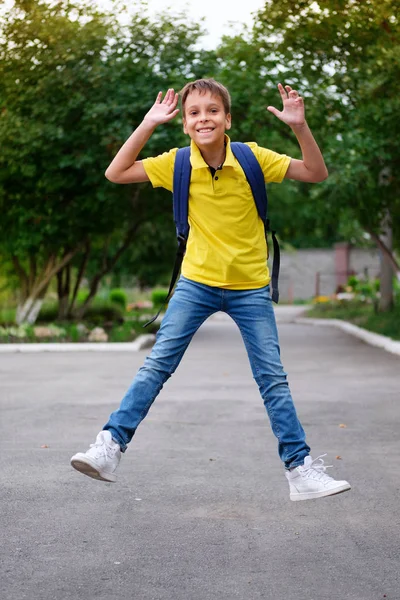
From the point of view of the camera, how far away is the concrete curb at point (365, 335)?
17325mm

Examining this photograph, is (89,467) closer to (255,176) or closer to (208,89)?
(255,176)

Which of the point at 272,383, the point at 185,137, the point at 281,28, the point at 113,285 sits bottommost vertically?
the point at 113,285

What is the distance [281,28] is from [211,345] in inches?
235

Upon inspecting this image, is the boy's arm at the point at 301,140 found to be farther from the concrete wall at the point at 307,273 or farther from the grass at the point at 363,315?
the concrete wall at the point at 307,273

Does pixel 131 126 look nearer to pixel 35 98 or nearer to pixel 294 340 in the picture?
pixel 35 98

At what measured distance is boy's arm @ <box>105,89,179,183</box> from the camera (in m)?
4.90

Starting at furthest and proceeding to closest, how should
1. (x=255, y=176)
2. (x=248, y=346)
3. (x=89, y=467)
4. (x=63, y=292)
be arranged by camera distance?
(x=63, y=292) < (x=248, y=346) < (x=255, y=176) < (x=89, y=467)

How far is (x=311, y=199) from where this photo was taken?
23219 mm

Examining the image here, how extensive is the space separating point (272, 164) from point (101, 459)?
1623mm

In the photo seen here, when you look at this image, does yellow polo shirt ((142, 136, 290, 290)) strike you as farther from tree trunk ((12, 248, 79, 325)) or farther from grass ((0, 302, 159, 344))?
tree trunk ((12, 248, 79, 325))

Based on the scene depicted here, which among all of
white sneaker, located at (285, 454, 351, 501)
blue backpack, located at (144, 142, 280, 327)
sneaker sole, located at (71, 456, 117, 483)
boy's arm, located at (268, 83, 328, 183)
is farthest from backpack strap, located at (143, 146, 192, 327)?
white sneaker, located at (285, 454, 351, 501)

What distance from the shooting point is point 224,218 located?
497 cm

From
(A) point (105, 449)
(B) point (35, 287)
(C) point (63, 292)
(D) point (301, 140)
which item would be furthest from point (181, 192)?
(C) point (63, 292)

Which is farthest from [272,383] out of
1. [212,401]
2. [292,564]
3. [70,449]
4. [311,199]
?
[311,199]
